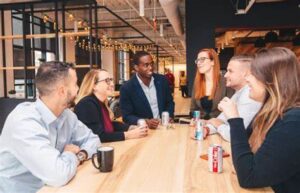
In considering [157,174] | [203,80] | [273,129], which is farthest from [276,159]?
[203,80]

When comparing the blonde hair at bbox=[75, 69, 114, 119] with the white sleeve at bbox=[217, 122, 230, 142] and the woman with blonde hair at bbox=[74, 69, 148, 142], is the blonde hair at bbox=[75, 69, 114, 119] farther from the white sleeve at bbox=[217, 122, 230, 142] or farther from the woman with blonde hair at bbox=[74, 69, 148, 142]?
the white sleeve at bbox=[217, 122, 230, 142]

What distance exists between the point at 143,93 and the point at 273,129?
2010 mm

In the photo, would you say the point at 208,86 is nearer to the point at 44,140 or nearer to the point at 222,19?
the point at 44,140

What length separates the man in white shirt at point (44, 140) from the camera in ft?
4.76

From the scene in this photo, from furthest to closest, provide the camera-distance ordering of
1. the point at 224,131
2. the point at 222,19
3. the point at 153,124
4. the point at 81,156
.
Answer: the point at 222,19 < the point at 153,124 < the point at 224,131 < the point at 81,156

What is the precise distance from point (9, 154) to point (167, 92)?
2056 mm

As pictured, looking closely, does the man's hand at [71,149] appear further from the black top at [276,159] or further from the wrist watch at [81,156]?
the black top at [276,159]

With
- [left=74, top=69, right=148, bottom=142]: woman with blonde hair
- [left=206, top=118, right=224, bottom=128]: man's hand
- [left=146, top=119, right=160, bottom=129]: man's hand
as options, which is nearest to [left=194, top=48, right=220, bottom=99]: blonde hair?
[left=206, top=118, right=224, bottom=128]: man's hand

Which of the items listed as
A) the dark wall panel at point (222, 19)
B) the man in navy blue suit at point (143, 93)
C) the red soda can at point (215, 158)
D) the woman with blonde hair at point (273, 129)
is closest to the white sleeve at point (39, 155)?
the red soda can at point (215, 158)

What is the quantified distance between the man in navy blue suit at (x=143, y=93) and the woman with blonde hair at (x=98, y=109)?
0.56 meters

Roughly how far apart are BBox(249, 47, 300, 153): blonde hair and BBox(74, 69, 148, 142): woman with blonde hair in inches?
45.0

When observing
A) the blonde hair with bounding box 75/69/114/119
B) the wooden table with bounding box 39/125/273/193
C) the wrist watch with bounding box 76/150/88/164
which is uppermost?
the blonde hair with bounding box 75/69/114/119

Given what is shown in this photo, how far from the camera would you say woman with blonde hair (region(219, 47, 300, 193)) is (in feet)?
4.05

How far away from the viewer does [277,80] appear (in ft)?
4.47
